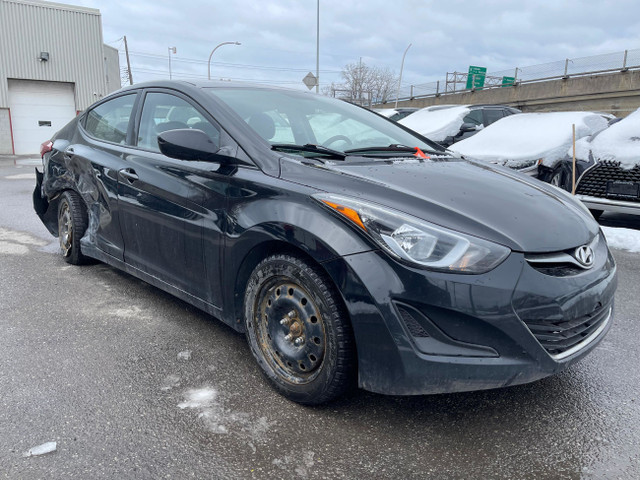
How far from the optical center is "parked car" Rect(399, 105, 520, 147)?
10305 millimetres

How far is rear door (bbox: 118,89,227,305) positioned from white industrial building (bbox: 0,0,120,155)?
76.8 ft

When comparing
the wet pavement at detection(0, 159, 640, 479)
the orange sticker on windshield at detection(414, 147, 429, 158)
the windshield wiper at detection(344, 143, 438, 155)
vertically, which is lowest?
the wet pavement at detection(0, 159, 640, 479)

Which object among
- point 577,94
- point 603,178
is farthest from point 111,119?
point 577,94

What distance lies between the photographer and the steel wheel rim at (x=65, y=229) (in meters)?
4.25

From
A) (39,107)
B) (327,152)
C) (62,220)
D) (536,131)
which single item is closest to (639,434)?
(327,152)

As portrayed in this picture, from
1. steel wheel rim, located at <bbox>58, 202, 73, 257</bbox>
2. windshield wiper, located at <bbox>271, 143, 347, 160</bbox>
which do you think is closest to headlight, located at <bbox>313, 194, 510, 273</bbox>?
windshield wiper, located at <bbox>271, 143, 347, 160</bbox>

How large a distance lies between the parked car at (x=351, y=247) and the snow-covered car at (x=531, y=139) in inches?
169

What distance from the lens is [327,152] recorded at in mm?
2635

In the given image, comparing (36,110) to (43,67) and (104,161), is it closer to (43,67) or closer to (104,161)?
(43,67)

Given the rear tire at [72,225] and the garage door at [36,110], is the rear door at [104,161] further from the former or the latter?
the garage door at [36,110]

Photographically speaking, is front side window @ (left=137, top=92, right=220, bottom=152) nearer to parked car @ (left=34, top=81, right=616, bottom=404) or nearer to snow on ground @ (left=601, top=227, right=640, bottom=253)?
parked car @ (left=34, top=81, right=616, bottom=404)

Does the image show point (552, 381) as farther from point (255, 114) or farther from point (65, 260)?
point (65, 260)

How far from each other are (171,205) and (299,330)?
114cm

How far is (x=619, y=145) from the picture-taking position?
616 cm
